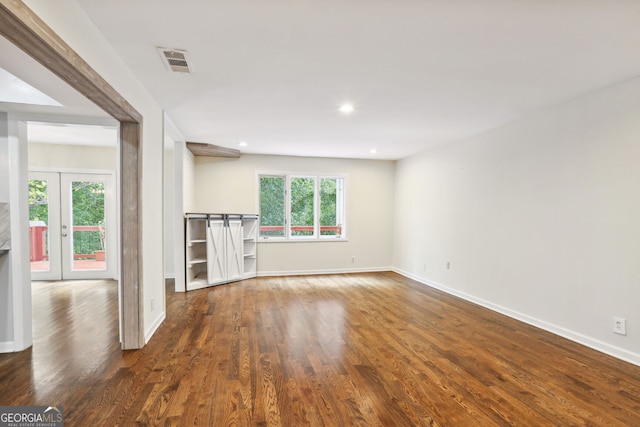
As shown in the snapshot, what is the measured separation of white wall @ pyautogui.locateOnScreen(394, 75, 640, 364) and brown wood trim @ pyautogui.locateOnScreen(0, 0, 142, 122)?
413cm

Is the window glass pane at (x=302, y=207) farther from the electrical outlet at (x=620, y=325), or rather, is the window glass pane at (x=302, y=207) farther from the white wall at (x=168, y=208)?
the electrical outlet at (x=620, y=325)

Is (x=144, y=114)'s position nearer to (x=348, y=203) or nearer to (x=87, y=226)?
(x=87, y=226)

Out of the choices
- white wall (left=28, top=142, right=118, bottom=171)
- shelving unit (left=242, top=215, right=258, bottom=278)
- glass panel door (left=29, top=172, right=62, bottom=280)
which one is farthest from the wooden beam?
glass panel door (left=29, top=172, right=62, bottom=280)

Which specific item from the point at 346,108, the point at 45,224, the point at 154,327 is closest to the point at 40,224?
the point at 45,224

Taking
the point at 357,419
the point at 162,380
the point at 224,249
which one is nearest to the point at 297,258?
the point at 224,249

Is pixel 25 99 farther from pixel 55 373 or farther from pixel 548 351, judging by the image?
pixel 548 351

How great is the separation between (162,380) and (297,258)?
4164 millimetres

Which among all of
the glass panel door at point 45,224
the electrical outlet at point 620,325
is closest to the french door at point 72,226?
the glass panel door at point 45,224

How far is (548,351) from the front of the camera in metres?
2.89

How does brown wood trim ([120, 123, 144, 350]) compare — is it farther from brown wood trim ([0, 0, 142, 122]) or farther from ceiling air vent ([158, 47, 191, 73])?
ceiling air vent ([158, 47, 191, 73])

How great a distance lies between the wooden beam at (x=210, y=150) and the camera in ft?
17.5

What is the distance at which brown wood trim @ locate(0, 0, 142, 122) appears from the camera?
124 cm

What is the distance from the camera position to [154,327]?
128 inches

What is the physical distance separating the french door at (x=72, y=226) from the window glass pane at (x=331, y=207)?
400 cm
